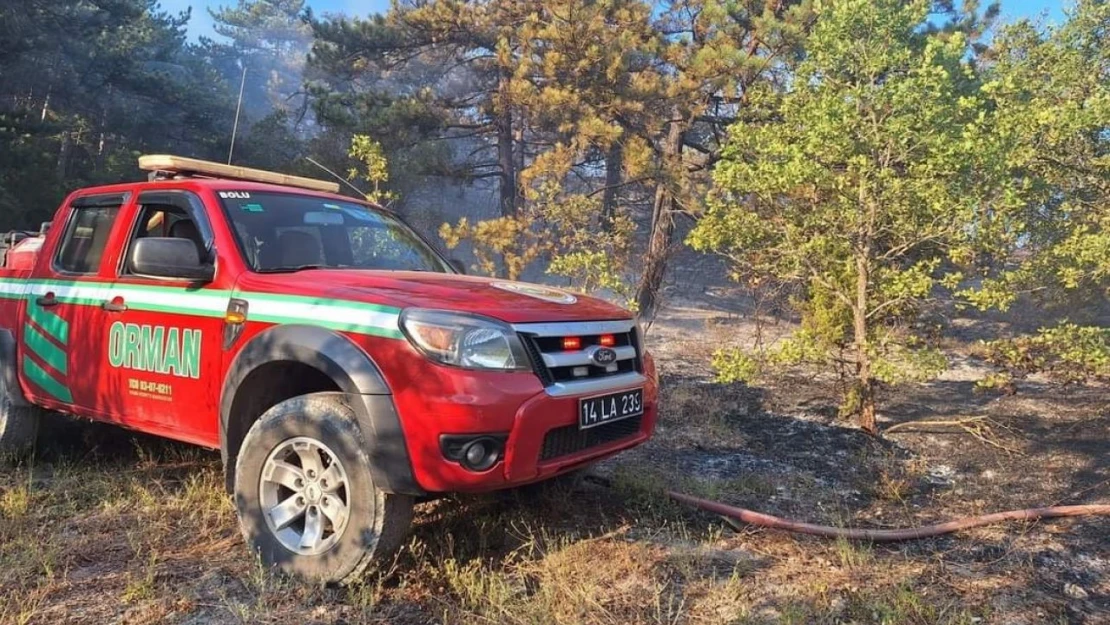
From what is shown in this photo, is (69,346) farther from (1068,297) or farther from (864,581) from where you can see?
(1068,297)

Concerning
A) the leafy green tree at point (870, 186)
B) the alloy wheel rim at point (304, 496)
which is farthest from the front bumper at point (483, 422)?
the leafy green tree at point (870, 186)

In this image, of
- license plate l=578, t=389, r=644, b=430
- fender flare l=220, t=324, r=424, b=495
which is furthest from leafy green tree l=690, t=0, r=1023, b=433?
fender flare l=220, t=324, r=424, b=495

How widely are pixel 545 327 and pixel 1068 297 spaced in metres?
8.46

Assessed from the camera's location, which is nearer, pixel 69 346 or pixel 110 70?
pixel 69 346

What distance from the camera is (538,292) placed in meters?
3.53

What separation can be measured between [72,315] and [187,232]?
934mm

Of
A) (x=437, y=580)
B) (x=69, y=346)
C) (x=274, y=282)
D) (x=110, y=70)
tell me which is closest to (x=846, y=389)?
(x=437, y=580)

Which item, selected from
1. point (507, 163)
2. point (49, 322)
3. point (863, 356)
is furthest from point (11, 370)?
point (507, 163)

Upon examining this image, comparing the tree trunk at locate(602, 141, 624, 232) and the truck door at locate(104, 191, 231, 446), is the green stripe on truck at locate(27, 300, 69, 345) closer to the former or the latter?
the truck door at locate(104, 191, 231, 446)

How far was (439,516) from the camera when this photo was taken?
3.89 meters

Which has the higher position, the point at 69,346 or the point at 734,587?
the point at 69,346

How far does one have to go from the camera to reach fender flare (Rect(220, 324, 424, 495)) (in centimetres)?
274

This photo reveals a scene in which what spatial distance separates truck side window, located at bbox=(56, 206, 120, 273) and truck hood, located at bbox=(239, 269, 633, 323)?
1.51m

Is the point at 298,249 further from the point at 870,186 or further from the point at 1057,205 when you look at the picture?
the point at 1057,205
